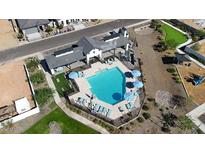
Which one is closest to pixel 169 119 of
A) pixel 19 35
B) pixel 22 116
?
pixel 22 116

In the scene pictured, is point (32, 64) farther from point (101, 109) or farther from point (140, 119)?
point (140, 119)

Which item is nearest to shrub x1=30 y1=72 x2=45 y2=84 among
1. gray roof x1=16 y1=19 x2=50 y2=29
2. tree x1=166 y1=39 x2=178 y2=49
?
gray roof x1=16 y1=19 x2=50 y2=29

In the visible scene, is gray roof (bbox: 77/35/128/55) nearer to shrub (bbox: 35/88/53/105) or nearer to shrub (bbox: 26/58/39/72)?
shrub (bbox: 26/58/39/72)

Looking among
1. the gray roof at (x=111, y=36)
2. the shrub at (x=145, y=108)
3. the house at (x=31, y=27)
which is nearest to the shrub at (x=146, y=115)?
the shrub at (x=145, y=108)

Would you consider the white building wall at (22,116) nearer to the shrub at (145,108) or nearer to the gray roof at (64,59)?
the gray roof at (64,59)

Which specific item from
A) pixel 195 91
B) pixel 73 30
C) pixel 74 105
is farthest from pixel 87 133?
pixel 73 30

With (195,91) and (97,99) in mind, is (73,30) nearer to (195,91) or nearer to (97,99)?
(97,99)
